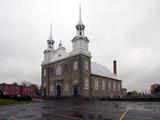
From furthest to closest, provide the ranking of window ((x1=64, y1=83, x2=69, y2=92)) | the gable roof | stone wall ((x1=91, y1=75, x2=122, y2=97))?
the gable roof, stone wall ((x1=91, y1=75, x2=122, y2=97)), window ((x1=64, y1=83, x2=69, y2=92))

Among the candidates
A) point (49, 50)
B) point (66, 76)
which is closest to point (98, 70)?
point (66, 76)

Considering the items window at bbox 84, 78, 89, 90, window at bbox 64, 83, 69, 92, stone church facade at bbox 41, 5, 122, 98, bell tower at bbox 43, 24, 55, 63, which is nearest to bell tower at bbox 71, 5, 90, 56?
stone church facade at bbox 41, 5, 122, 98

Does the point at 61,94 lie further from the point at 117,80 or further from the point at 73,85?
the point at 117,80

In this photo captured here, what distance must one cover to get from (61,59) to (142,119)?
128 feet

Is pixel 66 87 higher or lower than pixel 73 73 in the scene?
lower

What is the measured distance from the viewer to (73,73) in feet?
149

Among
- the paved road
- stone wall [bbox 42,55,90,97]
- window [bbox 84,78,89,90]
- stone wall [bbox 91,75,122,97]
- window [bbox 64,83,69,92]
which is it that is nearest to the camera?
the paved road

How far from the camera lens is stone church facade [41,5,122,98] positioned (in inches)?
1736

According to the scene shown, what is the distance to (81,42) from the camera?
44688 millimetres

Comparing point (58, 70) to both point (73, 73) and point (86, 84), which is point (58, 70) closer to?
point (73, 73)

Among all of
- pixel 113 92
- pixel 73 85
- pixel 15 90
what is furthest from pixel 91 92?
pixel 15 90

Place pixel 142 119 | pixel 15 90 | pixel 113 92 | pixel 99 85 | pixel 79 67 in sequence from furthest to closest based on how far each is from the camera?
pixel 15 90 < pixel 113 92 < pixel 99 85 < pixel 79 67 < pixel 142 119

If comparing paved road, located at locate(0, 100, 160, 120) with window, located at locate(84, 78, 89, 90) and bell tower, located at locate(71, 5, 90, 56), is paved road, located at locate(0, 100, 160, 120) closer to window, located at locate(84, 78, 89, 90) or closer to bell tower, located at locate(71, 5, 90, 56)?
window, located at locate(84, 78, 89, 90)

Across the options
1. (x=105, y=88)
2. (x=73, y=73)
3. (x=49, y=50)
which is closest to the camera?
(x=73, y=73)
